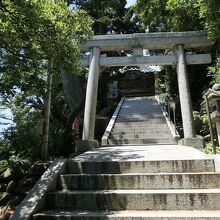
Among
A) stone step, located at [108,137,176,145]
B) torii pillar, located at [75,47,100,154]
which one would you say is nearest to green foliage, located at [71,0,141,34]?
torii pillar, located at [75,47,100,154]

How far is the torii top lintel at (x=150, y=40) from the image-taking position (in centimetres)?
1180

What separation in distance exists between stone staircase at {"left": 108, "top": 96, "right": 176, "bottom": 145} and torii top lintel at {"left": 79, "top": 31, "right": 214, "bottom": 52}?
363cm

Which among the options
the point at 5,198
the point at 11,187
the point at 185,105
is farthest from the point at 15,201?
the point at 185,105

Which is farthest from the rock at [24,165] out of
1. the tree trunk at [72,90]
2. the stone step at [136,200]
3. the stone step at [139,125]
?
the tree trunk at [72,90]

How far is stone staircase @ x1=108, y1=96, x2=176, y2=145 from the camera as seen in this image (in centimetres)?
1159

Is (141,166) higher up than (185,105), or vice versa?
(185,105)

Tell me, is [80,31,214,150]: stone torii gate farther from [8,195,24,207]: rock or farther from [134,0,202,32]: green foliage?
[8,195,24,207]: rock

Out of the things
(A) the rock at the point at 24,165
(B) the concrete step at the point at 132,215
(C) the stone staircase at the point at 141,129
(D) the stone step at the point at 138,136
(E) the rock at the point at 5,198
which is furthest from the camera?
(D) the stone step at the point at 138,136

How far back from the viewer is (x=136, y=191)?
5.46 m

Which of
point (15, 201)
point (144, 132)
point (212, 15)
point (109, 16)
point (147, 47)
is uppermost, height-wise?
point (109, 16)

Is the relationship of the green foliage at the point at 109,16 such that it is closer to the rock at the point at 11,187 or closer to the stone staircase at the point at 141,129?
the stone staircase at the point at 141,129

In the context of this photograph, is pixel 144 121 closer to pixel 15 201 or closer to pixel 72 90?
pixel 72 90

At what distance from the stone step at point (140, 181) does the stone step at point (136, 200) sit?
9.7 inches

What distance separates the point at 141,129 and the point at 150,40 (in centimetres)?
390
